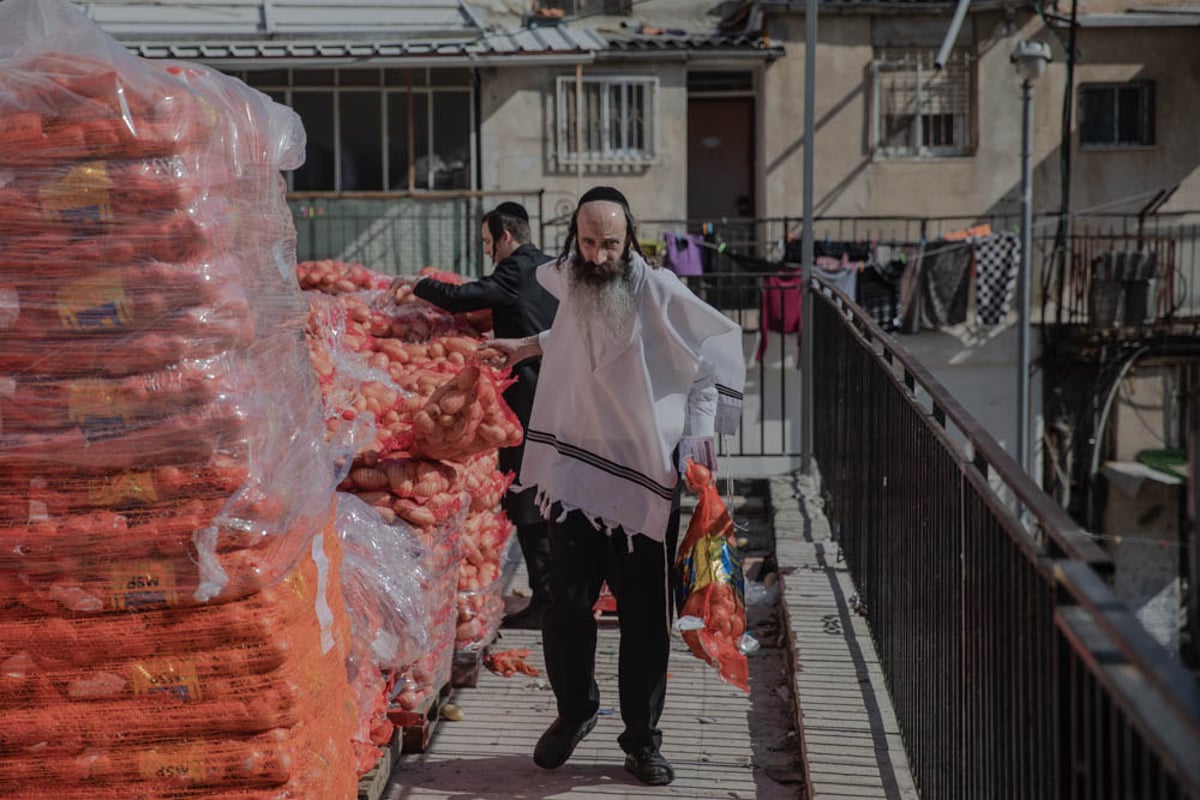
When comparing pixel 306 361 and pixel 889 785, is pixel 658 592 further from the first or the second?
pixel 306 361

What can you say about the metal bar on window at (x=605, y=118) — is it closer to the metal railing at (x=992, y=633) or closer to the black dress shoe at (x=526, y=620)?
the black dress shoe at (x=526, y=620)

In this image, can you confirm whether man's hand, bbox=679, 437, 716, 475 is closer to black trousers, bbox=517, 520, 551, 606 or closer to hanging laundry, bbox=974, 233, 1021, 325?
black trousers, bbox=517, 520, 551, 606

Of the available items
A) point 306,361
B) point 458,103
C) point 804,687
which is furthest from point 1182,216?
point 306,361

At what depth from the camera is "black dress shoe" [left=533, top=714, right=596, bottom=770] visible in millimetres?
4125

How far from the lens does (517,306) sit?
5754 millimetres

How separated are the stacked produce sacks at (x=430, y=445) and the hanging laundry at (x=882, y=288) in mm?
14586

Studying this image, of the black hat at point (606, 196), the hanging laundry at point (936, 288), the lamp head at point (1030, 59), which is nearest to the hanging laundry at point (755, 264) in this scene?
the hanging laundry at point (936, 288)

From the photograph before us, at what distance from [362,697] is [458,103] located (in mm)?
17360

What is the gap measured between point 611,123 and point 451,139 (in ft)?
8.40

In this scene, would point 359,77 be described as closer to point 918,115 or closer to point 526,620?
point 918,115

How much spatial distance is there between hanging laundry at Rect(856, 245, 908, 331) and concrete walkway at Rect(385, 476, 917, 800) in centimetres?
A: 1439

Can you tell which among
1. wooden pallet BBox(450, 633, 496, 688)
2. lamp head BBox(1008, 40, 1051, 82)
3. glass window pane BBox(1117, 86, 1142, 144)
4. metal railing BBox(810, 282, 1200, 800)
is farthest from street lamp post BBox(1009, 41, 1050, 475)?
wooden pallet BBox(450, 633, 496, 688)

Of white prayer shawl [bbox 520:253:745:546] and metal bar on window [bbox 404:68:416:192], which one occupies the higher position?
metal bar on window [bbox 404:68:416:192]

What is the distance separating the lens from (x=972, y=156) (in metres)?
21.6
